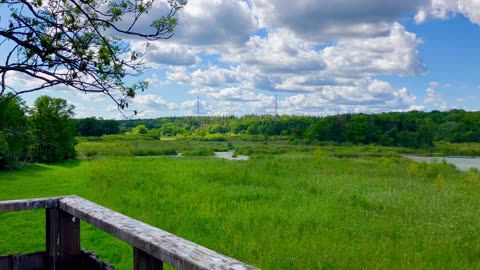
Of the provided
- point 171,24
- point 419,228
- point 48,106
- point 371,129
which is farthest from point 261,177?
point 371,129

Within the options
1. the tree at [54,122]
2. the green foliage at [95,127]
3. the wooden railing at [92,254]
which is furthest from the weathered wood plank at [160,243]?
the green foliage at [95,127]

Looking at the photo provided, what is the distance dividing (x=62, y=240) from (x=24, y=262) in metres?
0.42

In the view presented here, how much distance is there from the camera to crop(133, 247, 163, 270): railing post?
2.19m

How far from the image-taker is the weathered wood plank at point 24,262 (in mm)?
3377

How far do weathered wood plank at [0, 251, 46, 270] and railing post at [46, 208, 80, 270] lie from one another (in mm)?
101

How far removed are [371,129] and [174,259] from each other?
83263 millimetres

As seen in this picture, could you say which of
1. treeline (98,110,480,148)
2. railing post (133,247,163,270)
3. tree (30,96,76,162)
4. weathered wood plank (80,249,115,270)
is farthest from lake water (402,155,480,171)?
railing post (133,247,163,270)

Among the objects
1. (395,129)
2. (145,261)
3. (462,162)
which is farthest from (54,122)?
(395,129)

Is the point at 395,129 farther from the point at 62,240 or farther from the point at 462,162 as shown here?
the point at 62,240

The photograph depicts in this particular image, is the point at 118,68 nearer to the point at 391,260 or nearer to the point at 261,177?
the point at 391,260

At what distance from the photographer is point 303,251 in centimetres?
926

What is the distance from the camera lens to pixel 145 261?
2238 millimetres

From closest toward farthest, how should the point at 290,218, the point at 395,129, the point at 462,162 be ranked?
the point at 290,218 → the point at 462,162 → the point at 395,129

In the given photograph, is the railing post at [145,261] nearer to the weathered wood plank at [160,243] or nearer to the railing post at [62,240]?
the weathered wood plank at [160,243]
